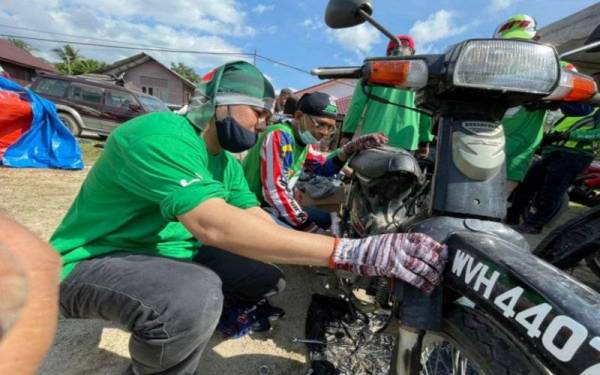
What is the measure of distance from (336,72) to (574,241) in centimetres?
153

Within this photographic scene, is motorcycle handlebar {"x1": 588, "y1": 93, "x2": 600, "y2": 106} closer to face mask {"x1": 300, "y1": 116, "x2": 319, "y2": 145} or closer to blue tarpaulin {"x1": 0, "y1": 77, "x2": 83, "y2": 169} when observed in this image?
face mask {"x1": 300, "y1": 116, "x2": 319, "y2": 145}

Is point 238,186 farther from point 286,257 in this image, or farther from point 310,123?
point 310,123

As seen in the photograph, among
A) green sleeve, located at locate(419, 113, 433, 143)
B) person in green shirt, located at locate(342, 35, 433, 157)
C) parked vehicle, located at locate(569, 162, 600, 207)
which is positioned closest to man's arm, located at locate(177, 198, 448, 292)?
person in green shirt, located at locate(342, 35, 433, 157)

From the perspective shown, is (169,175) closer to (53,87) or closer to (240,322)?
(240,322)

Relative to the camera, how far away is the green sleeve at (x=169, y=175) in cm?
112

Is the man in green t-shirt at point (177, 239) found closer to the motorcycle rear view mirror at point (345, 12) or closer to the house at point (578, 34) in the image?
the motorcycle rear view mirror at point (345, 12)

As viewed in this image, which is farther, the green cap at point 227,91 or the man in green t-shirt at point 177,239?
the green cap at point 227,91

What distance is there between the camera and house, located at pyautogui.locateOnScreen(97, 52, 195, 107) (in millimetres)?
29781

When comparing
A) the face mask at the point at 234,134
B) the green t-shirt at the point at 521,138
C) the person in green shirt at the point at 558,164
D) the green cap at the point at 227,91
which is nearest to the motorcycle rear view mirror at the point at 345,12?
the green cap at the point at 227,91

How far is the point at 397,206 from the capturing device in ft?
5.58

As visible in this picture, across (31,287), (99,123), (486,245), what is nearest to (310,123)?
(486,245)

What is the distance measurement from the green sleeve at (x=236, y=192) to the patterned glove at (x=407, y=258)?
831mm

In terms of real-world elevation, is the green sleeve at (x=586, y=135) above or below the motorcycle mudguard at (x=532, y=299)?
above

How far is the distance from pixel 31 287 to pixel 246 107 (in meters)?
1.07
